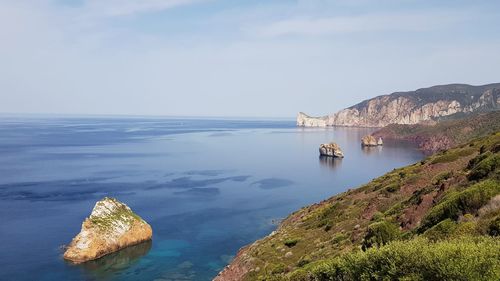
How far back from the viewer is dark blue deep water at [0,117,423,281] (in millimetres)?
59469

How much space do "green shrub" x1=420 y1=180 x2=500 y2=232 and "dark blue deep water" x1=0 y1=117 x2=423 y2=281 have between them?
121 ft

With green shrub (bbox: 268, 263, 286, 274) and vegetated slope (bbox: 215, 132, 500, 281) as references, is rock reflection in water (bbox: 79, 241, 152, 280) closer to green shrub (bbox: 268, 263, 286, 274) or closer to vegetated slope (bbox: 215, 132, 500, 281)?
vegetated slope (bbox: 215, 132, 500, 281)

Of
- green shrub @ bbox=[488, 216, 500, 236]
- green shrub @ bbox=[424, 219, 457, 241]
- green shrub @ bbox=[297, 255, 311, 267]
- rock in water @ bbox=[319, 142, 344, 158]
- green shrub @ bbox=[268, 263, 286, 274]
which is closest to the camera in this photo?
green shrub @ bbox=[488, 216, 500, 236]

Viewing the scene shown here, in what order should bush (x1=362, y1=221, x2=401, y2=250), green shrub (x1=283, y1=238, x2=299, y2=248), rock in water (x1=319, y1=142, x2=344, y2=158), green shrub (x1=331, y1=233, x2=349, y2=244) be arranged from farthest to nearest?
rock in water (x1=319, y1=142, x2=344, y2=158)
green shrub (x1=283, y1=238, x2=299, y2=248)
green shrub (x1=331, y1=233, x2=349, y2=244)
bush (x1=362, y1=221, x2=401, y2=250)

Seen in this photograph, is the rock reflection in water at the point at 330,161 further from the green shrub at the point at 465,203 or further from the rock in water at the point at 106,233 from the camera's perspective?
the green shrub at the point at 465,203

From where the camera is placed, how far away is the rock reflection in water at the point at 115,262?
56.7 m

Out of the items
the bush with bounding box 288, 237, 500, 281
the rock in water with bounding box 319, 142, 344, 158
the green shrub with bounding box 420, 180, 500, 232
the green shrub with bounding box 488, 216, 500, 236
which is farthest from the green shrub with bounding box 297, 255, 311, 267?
Answer: the rock in water with bounding box 319, 142, 344, 158

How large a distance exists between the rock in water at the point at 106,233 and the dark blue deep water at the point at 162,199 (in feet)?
5.53

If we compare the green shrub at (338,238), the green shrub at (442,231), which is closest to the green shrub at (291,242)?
the green shrub at (338,238)

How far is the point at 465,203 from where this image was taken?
Result: 79.8ft

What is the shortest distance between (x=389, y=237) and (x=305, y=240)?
19.3 metres

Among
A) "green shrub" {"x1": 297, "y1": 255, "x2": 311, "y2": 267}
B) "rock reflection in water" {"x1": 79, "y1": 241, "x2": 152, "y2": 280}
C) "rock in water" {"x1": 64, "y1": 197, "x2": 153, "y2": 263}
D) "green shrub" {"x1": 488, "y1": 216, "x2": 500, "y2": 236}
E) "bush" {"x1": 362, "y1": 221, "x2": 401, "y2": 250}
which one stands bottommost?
"rock reflection in water" {"x1": 79, "y1": 241, "x2": 152, "y2": 280}

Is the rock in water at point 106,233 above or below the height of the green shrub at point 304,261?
below

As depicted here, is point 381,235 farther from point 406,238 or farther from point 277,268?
point 277,268
